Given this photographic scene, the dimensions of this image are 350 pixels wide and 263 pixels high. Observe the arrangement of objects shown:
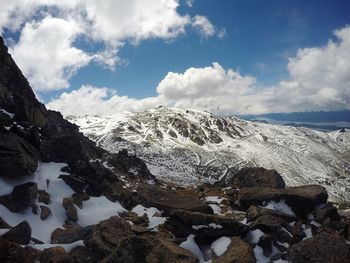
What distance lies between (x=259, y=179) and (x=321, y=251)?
16690mm

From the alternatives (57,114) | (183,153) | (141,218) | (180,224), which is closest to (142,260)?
(180,224)

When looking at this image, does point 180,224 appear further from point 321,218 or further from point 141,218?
point 321,218

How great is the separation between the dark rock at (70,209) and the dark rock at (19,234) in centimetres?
487

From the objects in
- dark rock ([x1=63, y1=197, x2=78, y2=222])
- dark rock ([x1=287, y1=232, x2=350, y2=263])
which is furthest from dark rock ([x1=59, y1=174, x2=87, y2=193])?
dark rock ([x1=287, y1=232, x2=350, y2=263])

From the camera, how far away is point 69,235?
65.6ft

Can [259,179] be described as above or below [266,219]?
above

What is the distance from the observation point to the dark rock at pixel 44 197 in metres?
23.5

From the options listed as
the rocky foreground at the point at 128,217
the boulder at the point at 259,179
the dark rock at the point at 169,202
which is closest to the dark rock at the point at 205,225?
the rocky foreground at the point at 128,217

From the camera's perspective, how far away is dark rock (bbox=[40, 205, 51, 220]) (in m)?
22.1

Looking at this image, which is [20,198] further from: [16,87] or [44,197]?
[16,87]

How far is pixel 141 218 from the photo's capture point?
79.1 ft

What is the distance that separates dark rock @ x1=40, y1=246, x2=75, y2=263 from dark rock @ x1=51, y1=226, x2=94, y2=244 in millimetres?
2564

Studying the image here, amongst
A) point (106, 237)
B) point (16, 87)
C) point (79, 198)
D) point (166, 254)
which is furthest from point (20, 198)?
point (16, 87)

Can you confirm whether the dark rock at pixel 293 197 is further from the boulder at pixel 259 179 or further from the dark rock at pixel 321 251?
the dark rock at pixel 321 251
